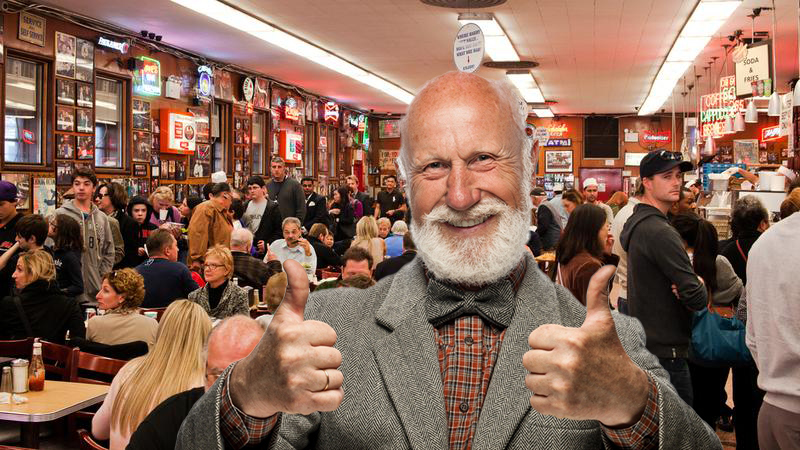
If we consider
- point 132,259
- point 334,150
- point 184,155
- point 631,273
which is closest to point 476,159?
point 631,273

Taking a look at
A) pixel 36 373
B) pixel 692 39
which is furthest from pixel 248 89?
pixel 36 373

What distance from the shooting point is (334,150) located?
2258cm

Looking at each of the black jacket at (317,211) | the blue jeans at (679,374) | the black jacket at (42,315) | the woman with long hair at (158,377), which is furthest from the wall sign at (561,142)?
the woman with long hair at (158,377)

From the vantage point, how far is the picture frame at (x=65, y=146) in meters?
10.4

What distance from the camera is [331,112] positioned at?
21125 mm

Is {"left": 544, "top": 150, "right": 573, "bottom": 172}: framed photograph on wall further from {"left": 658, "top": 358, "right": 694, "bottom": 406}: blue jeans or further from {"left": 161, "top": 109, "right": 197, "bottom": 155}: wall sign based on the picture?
{"left": 658, "top": 358, "right": 694, "bottom": 406}: blue jeans

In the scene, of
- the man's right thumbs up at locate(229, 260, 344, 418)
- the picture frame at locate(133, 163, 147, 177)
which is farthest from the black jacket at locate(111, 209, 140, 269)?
the man's right thumbs up at locate(229, 260, 344, 418)

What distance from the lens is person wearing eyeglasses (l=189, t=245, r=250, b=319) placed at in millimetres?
6559


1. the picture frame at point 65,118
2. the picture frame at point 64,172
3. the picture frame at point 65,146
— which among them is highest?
the picture frame at point 65,118

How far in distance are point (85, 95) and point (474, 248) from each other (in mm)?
10405

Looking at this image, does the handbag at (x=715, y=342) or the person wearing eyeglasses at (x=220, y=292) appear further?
the person wearing eyeglasses at (x=220, y=292)

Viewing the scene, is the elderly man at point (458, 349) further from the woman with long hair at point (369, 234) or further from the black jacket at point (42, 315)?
the woman with long hair at point (369, 234)

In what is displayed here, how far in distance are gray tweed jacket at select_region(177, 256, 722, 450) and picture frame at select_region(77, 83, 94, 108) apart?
33.5 feet

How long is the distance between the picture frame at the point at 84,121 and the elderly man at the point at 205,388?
8.32 meters
